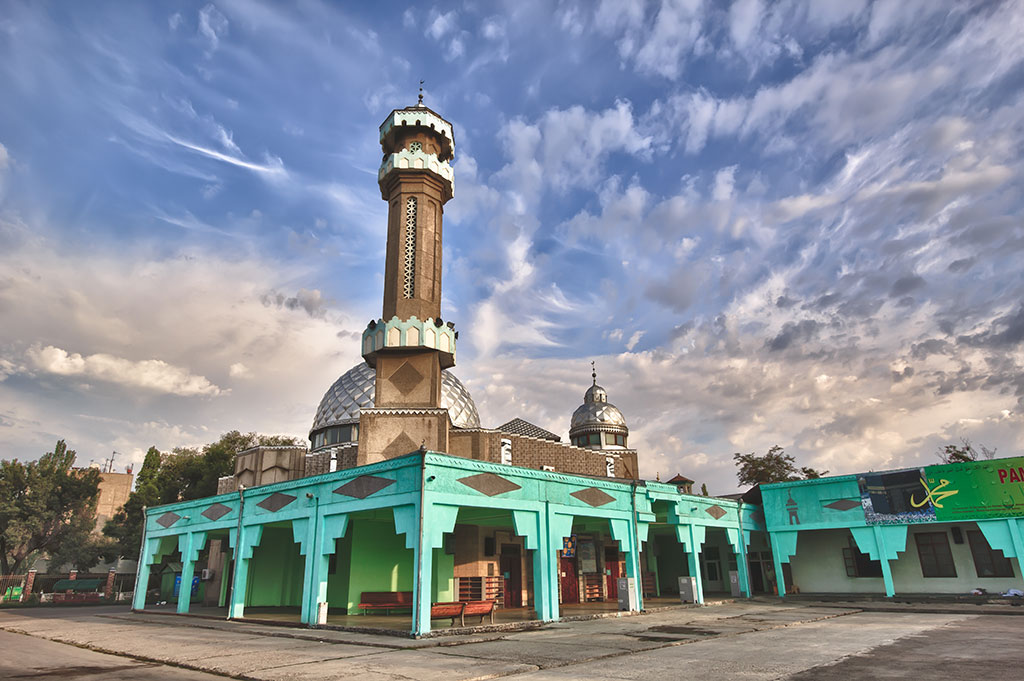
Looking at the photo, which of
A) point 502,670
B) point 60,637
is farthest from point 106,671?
point 60,637

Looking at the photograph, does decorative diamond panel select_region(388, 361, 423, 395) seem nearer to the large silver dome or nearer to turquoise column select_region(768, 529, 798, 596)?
the large silver dome

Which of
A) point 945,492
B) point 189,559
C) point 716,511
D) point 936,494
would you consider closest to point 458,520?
point 189,559

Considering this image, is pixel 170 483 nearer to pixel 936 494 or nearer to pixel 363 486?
pixel 363 486

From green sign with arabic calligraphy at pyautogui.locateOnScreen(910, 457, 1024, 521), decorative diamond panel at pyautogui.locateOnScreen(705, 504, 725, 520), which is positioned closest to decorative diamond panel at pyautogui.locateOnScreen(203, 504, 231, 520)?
decorative diamond panel at pyautogui.locateOnScreen(705, 504, 725, 520)

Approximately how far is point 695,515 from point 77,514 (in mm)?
41181

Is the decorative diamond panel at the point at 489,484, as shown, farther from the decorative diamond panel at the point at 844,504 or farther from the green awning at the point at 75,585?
the green awning at the point at 75,585

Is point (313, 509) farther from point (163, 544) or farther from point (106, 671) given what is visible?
point (163, 544)

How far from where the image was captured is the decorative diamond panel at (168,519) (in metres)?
→ 25.7

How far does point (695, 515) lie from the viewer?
987 inches

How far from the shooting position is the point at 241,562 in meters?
20.7

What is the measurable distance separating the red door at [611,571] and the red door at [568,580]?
222cm

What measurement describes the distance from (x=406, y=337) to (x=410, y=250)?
4.00 metres

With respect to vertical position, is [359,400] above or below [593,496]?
above


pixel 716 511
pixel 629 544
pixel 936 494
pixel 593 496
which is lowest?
pixel 629 544
